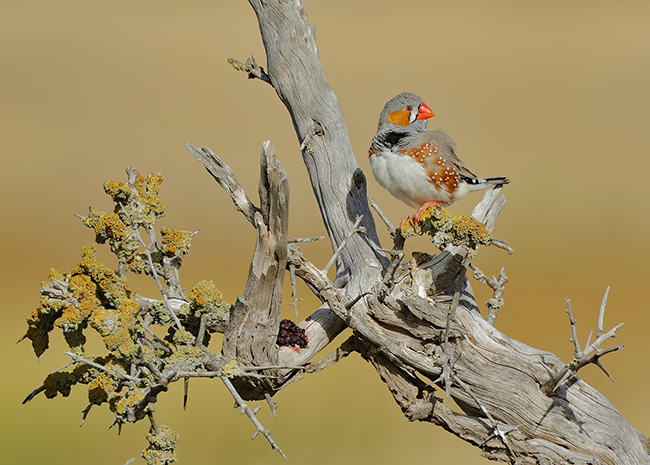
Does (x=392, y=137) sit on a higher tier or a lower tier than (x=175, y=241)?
higher

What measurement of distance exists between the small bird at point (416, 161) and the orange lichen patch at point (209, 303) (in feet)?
4.93

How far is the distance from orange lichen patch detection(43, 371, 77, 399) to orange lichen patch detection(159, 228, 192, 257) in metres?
1.05

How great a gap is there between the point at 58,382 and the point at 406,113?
3.27 meters

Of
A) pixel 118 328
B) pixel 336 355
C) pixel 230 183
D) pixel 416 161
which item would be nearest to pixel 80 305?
pixel 118 328

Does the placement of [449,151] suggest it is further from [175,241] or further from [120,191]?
[120,191]

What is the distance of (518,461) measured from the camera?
406 centimetres

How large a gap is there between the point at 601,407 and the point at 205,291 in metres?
3.01

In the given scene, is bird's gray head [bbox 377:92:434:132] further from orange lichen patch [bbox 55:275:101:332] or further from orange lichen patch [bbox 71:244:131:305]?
orange lichen patch [bbox 55:275:101:332]

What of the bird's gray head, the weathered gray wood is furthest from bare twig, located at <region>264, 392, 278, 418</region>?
the bird's gray head

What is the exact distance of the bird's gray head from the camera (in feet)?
15.2

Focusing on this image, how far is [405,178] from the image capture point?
4.32 meters

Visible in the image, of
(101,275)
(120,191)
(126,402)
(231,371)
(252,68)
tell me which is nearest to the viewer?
(126,402)

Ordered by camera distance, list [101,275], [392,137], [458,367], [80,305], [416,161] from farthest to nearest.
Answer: [392,137] < [416,161] < [458,367] < [101,275] < [80,305]

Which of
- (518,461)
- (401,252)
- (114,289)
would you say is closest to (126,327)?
(114,289)
